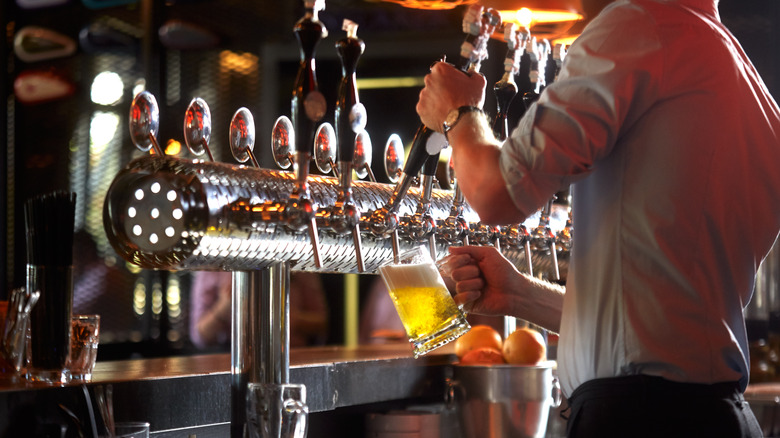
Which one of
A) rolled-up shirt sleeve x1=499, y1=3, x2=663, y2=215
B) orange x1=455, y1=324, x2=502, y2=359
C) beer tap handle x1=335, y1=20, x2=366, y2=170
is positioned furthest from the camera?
orange x1=455, y1=324, x2=502, y2=359

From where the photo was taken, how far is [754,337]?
4125 millimetres

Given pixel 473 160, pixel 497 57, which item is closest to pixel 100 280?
pixel 497 57

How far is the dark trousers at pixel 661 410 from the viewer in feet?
3.77

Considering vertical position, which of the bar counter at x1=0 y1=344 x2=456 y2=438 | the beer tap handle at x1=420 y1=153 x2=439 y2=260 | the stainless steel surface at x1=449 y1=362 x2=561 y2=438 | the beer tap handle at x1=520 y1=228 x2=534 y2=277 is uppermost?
the beer tap handle at x1=420 y1=153 x2=439 y2=260

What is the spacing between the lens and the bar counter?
3.99 feet

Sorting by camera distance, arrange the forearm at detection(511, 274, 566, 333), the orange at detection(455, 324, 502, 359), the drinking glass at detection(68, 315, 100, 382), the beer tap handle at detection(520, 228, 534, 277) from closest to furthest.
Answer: the drinking glass at detection(68, 315, 100, 382), the forearm at detection(511, 274, 566, 333), the beer tap handle at detection(520, 228, 534, 277), the orange at detection(455, 324, 502, 359)

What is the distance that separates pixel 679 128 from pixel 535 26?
1089mm

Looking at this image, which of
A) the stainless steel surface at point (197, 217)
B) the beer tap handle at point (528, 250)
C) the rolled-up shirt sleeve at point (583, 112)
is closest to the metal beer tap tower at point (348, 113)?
the stainless steel surface at point (197, 217)

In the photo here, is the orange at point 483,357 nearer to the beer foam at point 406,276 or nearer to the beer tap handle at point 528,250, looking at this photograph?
the beer tap handle at point 528,250

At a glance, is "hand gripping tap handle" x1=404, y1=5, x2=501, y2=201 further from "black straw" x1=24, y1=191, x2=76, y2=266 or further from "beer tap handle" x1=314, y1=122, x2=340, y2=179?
"black straw" x1=24, y1=191, x2=76, y2=266

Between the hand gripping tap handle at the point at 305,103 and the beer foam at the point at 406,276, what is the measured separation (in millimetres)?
176

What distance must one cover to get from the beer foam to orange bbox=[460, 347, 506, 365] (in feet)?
→ 2.14

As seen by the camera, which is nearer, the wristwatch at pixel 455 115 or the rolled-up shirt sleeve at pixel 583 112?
the rolled-up shirt sleeve at pixel 583 112

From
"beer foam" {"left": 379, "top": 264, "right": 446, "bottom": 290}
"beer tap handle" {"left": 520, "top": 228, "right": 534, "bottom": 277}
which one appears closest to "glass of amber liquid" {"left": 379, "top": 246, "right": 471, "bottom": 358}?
"beer foam" {"left": 379, "top": 264, "right": 446, "bottom": 290}
